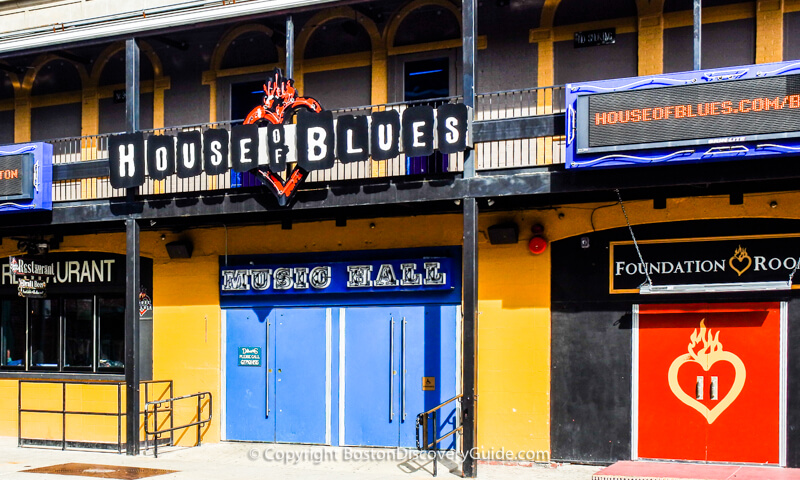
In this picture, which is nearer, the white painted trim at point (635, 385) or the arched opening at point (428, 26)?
the white painted trim at point (635, 385)

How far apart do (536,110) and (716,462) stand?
6026 millimetres

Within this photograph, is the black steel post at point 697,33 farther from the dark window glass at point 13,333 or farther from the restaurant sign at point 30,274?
the dark window glass at point 13,333

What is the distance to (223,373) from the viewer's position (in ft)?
53.0

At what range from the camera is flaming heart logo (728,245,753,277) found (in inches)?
510

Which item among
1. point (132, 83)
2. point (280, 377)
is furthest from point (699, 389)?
point (132, 83)

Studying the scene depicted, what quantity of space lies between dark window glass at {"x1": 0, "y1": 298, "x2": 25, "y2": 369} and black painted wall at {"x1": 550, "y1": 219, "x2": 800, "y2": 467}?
1082 centimetres

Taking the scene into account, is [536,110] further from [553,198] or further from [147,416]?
[147,416]

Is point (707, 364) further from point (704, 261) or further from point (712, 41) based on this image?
point (712, 41)

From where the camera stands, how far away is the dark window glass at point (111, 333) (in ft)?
55.7

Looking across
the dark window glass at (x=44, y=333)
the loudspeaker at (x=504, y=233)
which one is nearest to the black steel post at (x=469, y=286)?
the loudspeaker at (x=504, y=233)

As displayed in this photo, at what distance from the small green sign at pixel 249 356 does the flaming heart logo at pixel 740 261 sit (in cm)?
810

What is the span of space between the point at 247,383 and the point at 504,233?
5436 millimetres

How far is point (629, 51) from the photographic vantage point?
14.0 m

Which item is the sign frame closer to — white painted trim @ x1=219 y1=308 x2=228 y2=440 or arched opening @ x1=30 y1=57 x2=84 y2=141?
arched opening @ x1=30 y1=57 x2=84 y2=141
